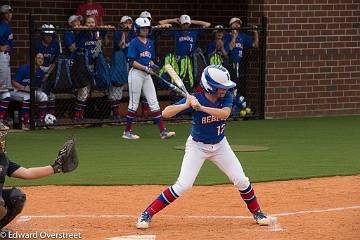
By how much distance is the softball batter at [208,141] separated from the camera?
9.27 m

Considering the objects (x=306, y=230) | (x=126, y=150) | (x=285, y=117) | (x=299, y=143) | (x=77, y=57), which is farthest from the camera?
(x=285, y=117)

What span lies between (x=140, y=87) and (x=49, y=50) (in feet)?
7.86

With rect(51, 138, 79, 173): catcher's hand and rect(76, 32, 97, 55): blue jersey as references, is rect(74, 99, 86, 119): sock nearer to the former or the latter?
rect(76, 32, 97, 55): blue jersey

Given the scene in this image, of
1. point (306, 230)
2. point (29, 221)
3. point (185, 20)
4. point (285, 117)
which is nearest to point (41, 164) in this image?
point (29, 221)

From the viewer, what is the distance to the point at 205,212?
1028 centimetres

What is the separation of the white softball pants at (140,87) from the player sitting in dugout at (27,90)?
198 cm

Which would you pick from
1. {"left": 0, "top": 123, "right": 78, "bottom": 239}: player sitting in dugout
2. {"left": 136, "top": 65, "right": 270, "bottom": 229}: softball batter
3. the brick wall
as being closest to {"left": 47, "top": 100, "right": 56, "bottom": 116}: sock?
the brick wall

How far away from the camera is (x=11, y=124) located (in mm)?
17703

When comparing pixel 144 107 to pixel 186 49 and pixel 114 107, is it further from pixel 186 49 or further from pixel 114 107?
pixel 186 49

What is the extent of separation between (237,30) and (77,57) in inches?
133

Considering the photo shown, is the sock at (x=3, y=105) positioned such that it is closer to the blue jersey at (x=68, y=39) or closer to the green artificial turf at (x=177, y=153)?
the green artificial turf at (x=177, y=153)

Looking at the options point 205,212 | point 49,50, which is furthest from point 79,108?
point 205,212

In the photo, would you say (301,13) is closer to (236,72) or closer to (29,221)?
(236,72)

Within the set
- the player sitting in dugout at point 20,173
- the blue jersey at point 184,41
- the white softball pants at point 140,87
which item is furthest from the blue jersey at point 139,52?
the player sitting in dugout at point 20,173
